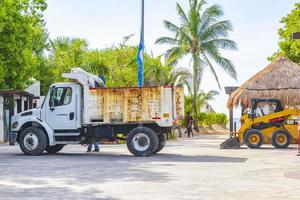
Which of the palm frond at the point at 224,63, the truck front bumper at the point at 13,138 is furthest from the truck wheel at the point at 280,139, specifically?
the palm frond at the point at 224,63

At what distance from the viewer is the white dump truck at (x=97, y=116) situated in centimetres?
1827

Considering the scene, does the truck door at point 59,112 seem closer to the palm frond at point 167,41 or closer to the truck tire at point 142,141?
the truck tire at point 142,141

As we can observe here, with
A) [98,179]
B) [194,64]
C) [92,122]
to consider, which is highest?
[194,64]

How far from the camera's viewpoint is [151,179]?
11430mm

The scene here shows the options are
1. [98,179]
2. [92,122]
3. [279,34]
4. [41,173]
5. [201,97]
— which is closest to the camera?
[98,179]

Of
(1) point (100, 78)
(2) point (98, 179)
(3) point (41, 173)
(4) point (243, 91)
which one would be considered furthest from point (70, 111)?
(4) point (243, 91)

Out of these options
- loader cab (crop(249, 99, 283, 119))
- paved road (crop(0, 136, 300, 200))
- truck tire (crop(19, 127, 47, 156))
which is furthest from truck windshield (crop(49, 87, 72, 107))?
loader cab (crop(249, 99, 283, 119))

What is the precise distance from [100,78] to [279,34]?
2407 centimetres

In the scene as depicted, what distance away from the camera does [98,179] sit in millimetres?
11398

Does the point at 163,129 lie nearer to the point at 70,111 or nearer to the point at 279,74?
the point at 70,111

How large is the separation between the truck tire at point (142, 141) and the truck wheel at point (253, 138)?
638cm

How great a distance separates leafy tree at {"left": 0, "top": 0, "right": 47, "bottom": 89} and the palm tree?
1459cm

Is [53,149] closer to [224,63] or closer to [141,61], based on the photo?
[141,61]

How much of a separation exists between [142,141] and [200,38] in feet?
87.1
